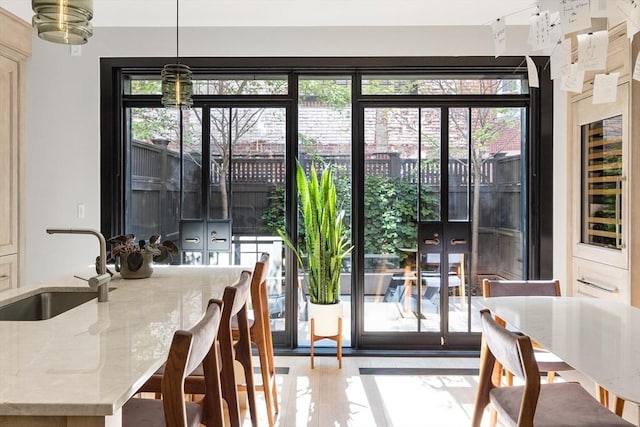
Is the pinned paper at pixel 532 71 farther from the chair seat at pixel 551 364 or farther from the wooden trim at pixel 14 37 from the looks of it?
the wooden trim at pixel 14 37

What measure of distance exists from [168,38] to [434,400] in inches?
130

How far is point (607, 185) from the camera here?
293 cm

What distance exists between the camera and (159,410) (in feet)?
4.78

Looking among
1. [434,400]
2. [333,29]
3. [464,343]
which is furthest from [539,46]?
[464,343]

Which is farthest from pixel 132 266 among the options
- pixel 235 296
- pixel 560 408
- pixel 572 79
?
pixel 572 79

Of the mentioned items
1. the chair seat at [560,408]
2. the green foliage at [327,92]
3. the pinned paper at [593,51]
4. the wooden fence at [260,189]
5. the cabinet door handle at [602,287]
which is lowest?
the chair seat at [560,408]

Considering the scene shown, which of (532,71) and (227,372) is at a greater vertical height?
(532,71)

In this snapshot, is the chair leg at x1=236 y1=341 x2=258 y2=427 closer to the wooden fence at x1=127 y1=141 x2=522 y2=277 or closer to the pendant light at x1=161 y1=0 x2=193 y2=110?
the pendant light at x1=161 y1=0 x2=193 y2=110

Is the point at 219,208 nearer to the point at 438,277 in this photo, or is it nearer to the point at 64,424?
the point at 438,277

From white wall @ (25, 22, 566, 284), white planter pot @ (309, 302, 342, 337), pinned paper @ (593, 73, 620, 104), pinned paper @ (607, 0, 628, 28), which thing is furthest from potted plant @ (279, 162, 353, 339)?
pinned paper @ (607, 0, 628, 28)

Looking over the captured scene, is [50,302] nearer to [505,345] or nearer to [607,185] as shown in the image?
[505,345]

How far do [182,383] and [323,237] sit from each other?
2437mm

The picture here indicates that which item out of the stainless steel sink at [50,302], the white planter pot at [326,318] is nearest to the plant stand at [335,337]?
the white planter pot at [326,318]

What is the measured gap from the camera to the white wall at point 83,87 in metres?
3.65
